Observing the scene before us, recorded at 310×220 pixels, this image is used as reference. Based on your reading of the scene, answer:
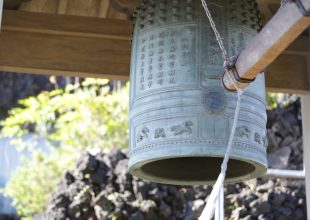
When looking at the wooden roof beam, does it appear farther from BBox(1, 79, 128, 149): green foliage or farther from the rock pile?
BBox(1, 79, 128, 149): green foliage

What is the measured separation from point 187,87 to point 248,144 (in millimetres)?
287

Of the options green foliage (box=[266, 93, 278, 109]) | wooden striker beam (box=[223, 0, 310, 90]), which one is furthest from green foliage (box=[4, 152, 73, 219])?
wooden striker beam (box=[223, 0, 310, 90])

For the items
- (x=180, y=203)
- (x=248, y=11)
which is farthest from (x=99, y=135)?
(x=248, y=11)

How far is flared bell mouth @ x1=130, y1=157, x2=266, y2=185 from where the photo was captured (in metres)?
2.61

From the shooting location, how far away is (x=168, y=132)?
237 centimetres

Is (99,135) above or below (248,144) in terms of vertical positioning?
above

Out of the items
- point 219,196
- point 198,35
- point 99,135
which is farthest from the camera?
point 99,135

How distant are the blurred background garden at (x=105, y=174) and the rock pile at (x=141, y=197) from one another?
11mm

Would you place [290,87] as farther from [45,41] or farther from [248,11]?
[45,41]

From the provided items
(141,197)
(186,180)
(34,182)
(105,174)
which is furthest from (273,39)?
(34,182)

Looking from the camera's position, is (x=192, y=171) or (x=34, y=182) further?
(x=34, y=182)

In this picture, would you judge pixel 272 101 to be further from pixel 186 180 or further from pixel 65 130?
pixel 186 180

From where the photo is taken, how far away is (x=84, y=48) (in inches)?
134

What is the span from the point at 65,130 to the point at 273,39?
728 centimetres
